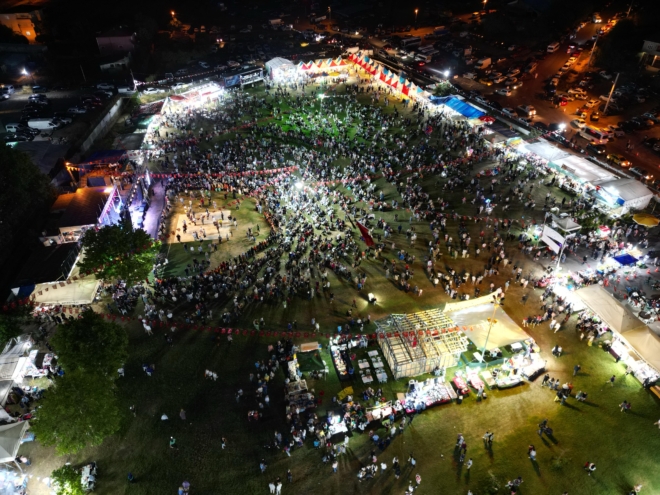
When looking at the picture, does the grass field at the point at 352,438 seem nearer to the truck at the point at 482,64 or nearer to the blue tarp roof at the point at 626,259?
the blue tarp roof at the point at 626,259

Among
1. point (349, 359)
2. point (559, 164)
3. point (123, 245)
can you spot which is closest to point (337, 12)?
point (559, 164)

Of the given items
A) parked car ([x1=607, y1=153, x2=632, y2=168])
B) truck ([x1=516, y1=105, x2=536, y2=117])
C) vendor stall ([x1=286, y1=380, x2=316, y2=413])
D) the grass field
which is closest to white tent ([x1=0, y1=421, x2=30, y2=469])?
the grass field

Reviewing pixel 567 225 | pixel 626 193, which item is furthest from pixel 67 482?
pixel 626 193

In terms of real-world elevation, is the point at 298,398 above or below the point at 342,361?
above

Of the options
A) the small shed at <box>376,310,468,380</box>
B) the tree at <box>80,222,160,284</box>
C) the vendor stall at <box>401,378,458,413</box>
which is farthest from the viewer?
the tree at <box>80,222,160,284</box>

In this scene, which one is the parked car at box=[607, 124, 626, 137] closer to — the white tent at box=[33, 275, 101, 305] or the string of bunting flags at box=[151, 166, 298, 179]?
the string of bunting flags at box=[151, 166, 298, 179]

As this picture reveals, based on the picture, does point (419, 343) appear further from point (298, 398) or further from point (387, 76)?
point (387, 76)

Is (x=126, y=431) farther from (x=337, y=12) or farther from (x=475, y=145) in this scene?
(x=337, y=12)
